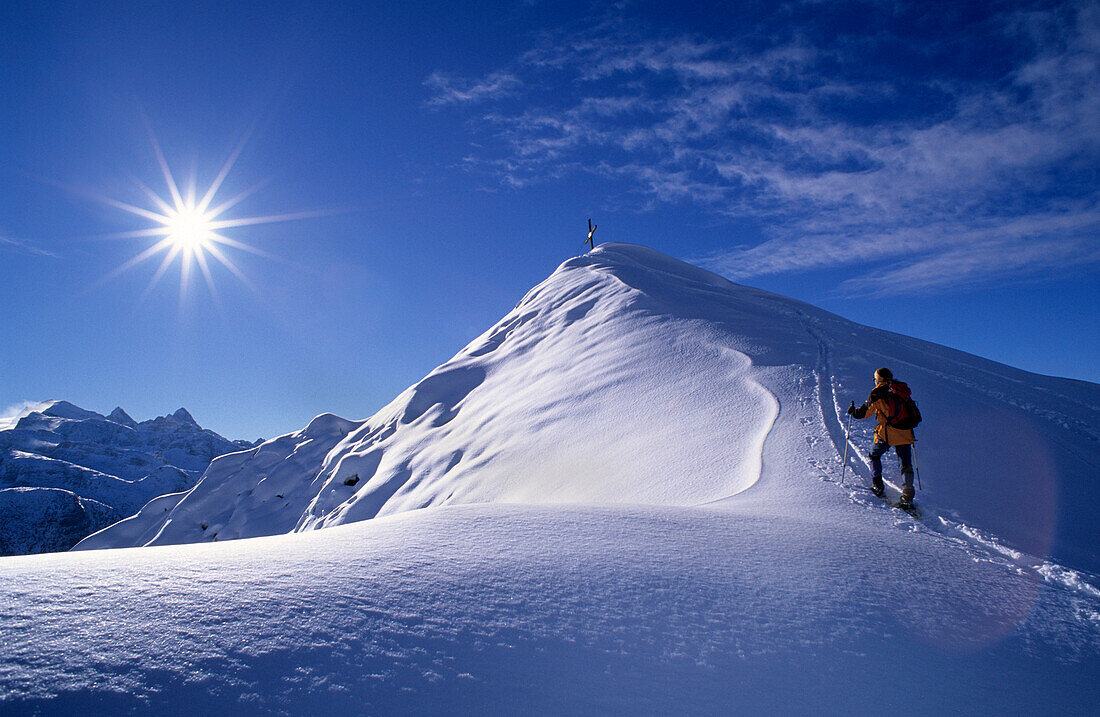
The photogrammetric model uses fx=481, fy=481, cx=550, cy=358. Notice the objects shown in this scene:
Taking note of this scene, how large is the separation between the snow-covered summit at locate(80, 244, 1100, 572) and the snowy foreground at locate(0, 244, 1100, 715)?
74 millimetres

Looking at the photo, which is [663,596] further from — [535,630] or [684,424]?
[684,424]

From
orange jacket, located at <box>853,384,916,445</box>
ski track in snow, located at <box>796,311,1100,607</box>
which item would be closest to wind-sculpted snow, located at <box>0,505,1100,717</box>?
ski track in snow, located at <box>796,311,1100,607</box>

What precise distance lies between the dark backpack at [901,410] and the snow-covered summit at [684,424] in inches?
35.9

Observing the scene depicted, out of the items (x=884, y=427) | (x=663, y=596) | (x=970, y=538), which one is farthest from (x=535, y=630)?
(x=884, y=427)

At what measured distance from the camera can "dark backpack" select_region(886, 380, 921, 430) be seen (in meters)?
5.88

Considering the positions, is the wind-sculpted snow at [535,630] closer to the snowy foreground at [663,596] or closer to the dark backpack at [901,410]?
the snowy foreground at [663,596]

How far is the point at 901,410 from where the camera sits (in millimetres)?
5910

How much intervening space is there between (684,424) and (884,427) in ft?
11.1

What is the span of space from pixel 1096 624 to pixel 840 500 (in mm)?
2317

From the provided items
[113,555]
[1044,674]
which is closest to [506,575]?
[113,555]

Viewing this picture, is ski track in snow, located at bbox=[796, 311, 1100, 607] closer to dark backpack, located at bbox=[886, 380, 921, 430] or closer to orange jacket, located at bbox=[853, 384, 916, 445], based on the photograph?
orange jacket, located at bbox=[853, 384, 916, 445]

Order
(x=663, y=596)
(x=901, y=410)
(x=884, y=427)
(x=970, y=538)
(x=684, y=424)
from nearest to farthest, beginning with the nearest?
1. (x=663, y=596)
2. (x=970, y=538)
3. (x=901, y=410)
4. (x=884, y=427)
5. (x=684, y=424)

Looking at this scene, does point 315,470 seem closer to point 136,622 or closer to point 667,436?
point 667,436

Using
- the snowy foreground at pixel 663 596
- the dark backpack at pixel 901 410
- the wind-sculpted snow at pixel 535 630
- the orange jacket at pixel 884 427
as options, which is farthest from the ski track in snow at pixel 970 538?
the dark backpack at pixel 901 410
